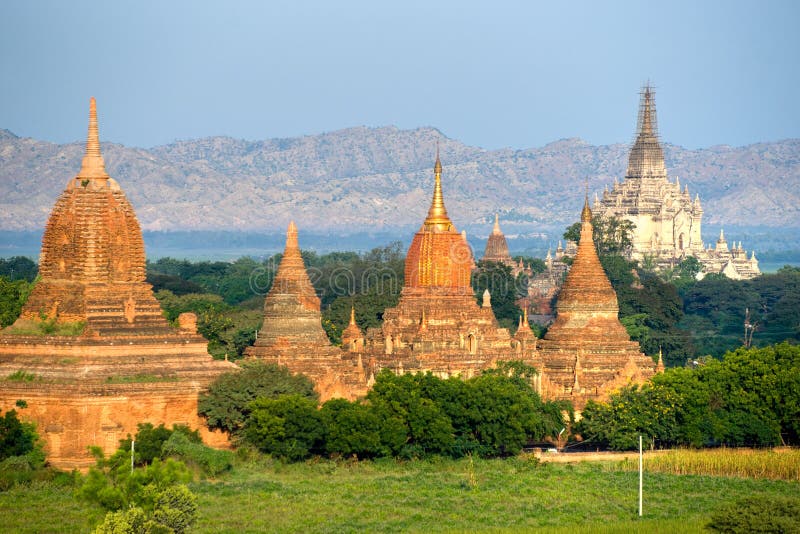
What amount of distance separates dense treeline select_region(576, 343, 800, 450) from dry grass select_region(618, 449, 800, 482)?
153 centimetres

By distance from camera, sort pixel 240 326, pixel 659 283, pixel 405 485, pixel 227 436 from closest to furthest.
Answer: pixel 405 485, pixel 227 436, pixel 240 326, pixel 659 283

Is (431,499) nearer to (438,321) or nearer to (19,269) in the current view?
(438,321)

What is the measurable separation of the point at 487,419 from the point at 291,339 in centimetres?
913

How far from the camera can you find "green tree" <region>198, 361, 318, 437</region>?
6469cm

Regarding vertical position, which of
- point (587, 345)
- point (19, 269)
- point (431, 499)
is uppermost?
point (19, 269)

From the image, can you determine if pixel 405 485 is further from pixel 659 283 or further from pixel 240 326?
pixel 659 283

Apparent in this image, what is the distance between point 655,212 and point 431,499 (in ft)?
Result: 392

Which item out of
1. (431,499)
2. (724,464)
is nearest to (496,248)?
(724,464)

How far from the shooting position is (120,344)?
64.8 m

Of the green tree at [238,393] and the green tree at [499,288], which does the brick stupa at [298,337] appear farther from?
the green tree at [499,288]

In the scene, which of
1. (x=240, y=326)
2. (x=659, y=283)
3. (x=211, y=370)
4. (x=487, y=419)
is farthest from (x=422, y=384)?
(x=659, y=283)

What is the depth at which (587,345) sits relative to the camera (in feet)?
263

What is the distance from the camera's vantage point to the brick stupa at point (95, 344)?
6312cm

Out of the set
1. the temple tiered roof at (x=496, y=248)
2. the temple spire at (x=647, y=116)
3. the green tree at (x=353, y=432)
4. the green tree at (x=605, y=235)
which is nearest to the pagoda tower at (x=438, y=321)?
the green tree at (x=353, y=432)
